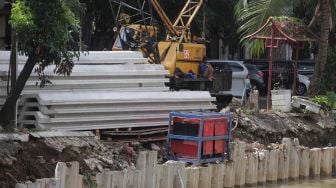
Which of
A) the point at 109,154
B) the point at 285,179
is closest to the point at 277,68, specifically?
the point at 285,179

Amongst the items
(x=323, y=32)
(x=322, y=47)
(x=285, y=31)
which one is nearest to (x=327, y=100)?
(x=322, y=47)

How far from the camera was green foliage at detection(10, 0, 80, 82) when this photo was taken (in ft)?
37.6

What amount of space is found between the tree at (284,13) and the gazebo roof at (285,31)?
19.5 inches

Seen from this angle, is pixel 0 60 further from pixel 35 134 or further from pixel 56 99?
pixel 35 134

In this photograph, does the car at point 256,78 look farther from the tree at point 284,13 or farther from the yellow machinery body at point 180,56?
the yellow machinery body at point 180,56

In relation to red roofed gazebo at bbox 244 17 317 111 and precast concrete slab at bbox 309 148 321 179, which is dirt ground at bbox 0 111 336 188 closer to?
precast concrete slab at bbox 309 148 321 179

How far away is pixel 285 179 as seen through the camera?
56.1 ft

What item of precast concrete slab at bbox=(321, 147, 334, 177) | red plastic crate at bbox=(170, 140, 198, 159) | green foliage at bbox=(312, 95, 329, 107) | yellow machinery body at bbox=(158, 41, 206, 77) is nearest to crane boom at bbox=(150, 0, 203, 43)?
yellow machinery body at bbox=(158, 41, 206, 77)

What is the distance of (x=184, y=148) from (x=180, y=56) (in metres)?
5.22

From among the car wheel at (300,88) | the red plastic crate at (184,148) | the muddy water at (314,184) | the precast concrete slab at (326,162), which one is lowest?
the muddy water at (314,184)

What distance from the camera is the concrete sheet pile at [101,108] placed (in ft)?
44.9

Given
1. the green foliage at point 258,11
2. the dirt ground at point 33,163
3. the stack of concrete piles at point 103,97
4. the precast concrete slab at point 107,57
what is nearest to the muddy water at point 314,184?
the stack of concrete piles at point 103,97

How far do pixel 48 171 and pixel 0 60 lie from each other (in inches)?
140

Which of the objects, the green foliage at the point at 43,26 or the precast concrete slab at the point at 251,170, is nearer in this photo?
the green foliage at the point at 43,26
